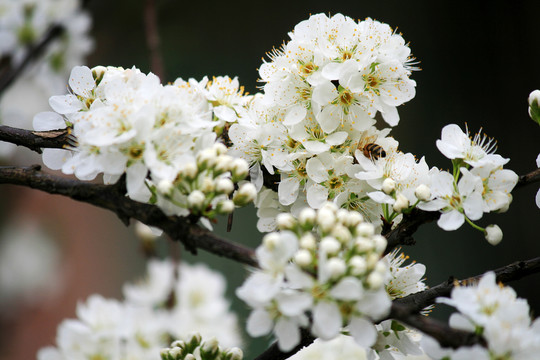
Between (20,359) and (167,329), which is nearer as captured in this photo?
(167,329)

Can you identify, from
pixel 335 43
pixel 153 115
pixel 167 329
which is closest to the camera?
pixel 153 115

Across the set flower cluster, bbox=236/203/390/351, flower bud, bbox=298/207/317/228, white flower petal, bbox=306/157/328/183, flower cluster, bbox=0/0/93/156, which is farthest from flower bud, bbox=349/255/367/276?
flower cluster, bbox=0/0/93/156

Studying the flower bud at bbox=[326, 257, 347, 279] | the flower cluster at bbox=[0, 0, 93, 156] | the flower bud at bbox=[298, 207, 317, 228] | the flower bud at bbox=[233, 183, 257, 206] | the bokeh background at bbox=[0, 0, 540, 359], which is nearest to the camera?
the flower bud at bbox=[326, 257, 347, 279]

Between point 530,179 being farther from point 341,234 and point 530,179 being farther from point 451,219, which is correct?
point 341,234

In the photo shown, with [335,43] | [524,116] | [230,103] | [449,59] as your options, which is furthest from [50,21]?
[524,116]

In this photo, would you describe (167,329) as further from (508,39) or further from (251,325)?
(508,39)

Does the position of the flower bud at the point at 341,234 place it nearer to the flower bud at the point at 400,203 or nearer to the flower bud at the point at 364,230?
the flower bud at the point at 364,230

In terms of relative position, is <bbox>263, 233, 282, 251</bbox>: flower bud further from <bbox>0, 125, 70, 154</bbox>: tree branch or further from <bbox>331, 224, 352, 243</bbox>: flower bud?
<bbox>0, 125, 70, 154</bbox>: tree branch
